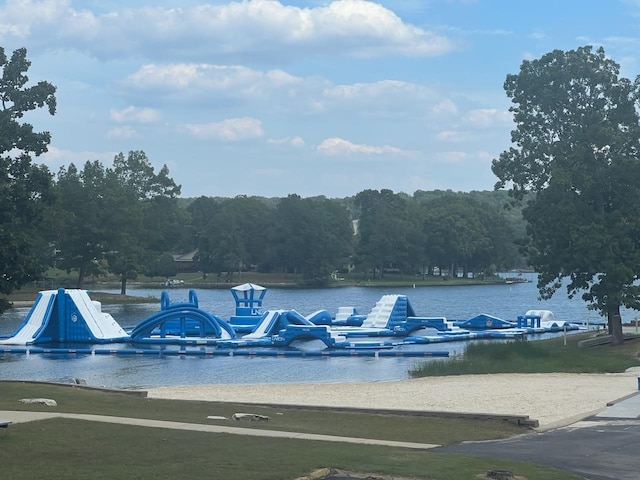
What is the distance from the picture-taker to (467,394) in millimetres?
31328

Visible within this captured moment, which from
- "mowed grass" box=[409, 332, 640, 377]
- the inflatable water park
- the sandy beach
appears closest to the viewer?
the sandy beach

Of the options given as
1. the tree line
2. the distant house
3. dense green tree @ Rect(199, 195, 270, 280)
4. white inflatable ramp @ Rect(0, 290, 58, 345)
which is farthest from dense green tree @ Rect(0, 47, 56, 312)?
the distant house

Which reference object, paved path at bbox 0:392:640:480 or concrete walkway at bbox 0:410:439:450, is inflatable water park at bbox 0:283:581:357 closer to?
paved path at bbox 0:392:640:480

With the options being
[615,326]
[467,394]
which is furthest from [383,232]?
[467,394]

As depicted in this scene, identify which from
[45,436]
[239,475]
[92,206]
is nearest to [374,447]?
[239,475]

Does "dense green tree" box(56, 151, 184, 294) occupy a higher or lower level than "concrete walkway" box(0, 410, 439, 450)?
higher

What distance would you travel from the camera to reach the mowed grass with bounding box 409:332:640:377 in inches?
1577

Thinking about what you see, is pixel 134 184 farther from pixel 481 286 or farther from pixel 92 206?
pixel 481 286

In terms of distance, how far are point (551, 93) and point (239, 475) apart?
3876 cm

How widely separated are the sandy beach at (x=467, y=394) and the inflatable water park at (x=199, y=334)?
14.4 metres

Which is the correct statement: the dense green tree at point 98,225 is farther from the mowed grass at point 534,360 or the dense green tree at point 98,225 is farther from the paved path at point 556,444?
the paved path at point 556,444

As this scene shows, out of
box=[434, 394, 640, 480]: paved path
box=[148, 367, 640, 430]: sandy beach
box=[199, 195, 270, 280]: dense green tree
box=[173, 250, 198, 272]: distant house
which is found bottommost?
box=[148, 367, 640, 430]: sandy beach

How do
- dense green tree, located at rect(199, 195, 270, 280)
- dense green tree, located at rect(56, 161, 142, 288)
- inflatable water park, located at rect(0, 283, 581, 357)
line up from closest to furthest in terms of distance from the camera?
inflatable water park, located at rect(0, 283, 581, 357)
dense green tree, located at rect(56, 161, 142, 288)
dense green tree, located at rect(199, 195, 270, 280)

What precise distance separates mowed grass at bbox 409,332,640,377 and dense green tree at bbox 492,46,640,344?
2.45 m
